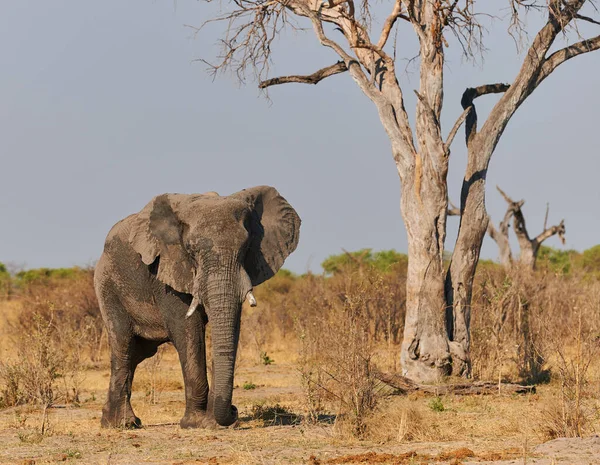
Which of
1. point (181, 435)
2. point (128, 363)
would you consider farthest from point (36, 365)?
point (181, 435)

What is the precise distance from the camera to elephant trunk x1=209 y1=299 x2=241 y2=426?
9.92 m

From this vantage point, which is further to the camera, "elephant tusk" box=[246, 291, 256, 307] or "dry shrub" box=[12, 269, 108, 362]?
"dry shrub" box=[12, 269, 108, 362]

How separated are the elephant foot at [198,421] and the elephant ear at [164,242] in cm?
135

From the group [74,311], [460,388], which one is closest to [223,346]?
[460,388]

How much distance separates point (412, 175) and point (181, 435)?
19.6 ft

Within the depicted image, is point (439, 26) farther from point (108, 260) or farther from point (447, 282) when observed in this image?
point (108, 260)

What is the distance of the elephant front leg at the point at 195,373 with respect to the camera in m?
10.6

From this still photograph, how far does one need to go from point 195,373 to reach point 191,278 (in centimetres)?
105

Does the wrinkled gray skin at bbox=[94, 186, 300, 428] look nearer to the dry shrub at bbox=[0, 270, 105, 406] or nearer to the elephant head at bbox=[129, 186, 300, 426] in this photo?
the elephant head at bbox=[129, 186, 300, 426]

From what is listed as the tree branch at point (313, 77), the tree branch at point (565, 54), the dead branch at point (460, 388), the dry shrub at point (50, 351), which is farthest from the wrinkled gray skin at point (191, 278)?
the tree branch at point (565, 54)

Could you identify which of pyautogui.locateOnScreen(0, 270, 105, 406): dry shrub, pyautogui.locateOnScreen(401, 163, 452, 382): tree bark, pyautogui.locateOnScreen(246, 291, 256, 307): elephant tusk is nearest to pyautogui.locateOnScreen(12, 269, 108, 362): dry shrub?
pyautogui.locateOnScreen(0, 270, 105, 406): dry shrub

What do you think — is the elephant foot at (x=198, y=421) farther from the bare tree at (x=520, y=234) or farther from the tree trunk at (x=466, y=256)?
the bare tree at (x=520, y=234)

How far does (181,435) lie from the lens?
1030cm

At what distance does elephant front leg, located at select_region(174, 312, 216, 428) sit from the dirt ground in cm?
21
